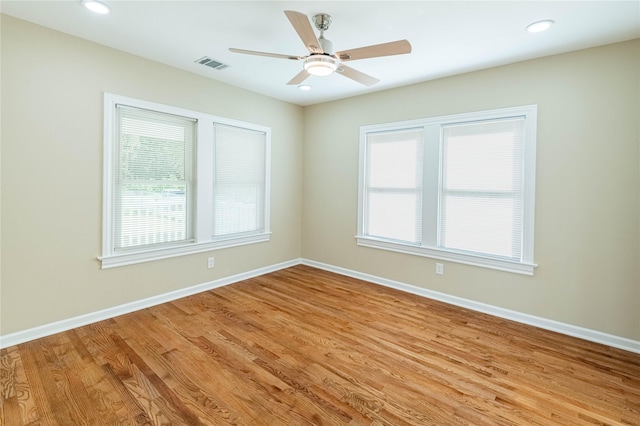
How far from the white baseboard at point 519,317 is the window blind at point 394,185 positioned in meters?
0.63

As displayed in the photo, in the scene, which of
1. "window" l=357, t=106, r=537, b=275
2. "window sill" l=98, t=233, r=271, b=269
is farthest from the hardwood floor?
"window" l=357, t=106, r=537, b=275

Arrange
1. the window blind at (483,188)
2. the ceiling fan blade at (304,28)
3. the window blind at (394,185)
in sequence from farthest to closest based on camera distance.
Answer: the window blind at (394,185) → the window blind at (483,188) → the ceiling fan blade at (304,28)

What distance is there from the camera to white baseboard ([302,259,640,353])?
2771 millimetres

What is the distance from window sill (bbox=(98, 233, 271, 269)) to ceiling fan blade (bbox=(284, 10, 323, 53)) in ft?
9.06

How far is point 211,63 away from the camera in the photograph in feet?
11.3

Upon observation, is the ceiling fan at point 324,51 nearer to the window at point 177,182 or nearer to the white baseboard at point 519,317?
the window at point 177,182

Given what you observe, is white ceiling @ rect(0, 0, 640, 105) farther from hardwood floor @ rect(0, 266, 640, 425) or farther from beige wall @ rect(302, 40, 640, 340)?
hardwood floor @ rect(0, 266, 640, 425)

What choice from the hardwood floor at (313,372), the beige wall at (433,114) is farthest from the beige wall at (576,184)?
the hardwood floor at (313,372)

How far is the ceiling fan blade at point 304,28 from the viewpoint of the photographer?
1.84m

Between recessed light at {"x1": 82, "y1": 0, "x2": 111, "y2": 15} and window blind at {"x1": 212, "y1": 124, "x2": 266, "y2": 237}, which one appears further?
window blind at {"x1": 212, "y1": 124, "x2": 266, "y2": 237}

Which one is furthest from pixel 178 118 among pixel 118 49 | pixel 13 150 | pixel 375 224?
pixel 375 224

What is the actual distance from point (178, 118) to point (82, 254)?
5.85 feet

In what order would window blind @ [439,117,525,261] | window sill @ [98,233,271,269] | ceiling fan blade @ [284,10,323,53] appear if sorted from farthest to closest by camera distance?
window blind @ [439,117,525,261] → window sill @ [98,233,271,269] → ceiling fan blade @ [284,10,323,53]

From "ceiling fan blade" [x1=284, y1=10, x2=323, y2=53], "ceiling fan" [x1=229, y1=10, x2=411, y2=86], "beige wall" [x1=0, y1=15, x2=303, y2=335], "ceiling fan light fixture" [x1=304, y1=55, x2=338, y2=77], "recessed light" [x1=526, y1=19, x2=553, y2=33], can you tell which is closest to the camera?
"ceiling fan blade" [x1=284, y1=10, x2=323, y2=53]
